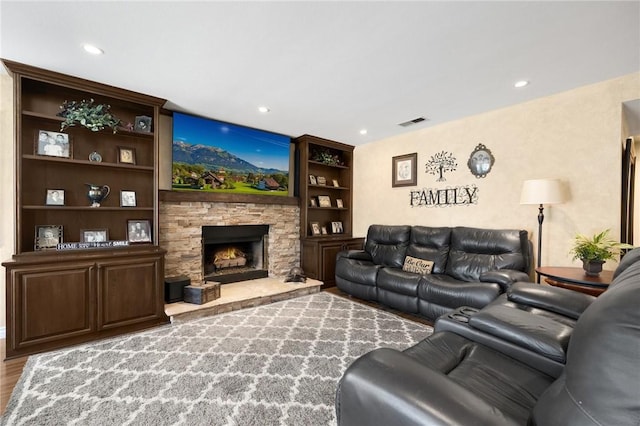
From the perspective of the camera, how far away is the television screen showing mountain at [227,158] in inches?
145

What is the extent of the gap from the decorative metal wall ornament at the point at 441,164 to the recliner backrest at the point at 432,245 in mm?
805

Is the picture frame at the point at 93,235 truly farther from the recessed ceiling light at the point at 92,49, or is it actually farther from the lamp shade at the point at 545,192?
the lamp shade at the point at 545,192

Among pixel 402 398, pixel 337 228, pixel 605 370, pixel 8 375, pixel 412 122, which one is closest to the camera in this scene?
pixel 605 370

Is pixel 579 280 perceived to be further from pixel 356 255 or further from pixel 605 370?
pixel 356 255

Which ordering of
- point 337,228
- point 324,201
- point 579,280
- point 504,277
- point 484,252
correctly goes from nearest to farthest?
point 579,280
point 504,277
point 484,252
point 324,201
point 337,228

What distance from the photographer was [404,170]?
4535mm

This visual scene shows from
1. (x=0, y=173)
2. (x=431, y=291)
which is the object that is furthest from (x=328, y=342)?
(x=0, y=173)

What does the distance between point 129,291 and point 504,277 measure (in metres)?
3.71

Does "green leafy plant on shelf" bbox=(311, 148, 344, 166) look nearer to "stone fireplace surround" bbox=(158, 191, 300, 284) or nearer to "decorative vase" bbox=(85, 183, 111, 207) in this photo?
"stone fireplace surround" bbox=(158, 191, 300, 284)

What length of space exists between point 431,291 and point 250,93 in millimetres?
2891

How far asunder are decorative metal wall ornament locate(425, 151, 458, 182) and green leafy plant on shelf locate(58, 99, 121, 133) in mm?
3998

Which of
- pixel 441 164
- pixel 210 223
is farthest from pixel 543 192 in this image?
pixel 210 223

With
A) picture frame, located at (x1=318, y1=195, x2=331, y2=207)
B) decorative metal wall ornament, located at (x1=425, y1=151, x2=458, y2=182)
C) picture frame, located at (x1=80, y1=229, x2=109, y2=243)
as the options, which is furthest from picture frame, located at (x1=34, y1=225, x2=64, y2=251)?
decorative metal wall ornament, located at (x1=425, y1=151, x2=458, y2=182)

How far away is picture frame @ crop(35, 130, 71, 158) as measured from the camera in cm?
271
